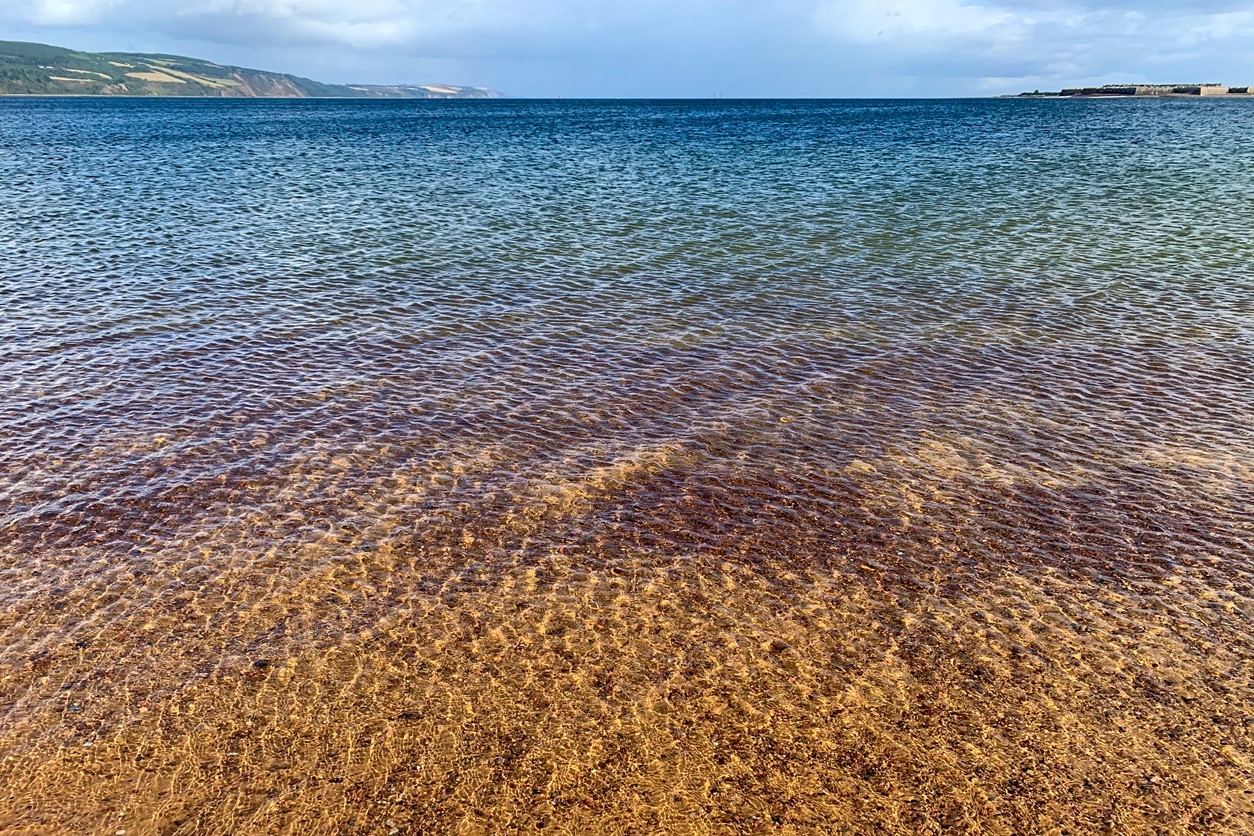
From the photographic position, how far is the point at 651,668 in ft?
23.4

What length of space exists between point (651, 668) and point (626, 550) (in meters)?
2.05

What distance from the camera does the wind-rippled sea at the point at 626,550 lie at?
235 inches

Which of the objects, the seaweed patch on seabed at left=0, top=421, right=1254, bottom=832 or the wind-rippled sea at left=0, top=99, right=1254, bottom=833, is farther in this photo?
the wind-rippled sea at left=0, top=99, right=1254, bottom=833

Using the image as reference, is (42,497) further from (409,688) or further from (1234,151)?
(1234,151)

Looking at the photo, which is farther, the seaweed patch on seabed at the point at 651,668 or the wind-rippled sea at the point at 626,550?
the wind-rippled sea at the point at 626,550

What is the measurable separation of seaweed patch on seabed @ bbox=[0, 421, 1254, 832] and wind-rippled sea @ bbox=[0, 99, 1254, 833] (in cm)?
4

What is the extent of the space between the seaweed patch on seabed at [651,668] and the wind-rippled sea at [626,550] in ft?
0.12

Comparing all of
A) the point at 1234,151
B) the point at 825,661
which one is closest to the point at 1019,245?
the point at 825,661

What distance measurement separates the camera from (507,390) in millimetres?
13820

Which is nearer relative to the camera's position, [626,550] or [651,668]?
[651,668]

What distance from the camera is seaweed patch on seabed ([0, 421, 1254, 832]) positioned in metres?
5.78

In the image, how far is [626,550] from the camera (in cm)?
904

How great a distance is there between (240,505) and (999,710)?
855cm

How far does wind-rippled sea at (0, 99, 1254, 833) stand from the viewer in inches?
235
